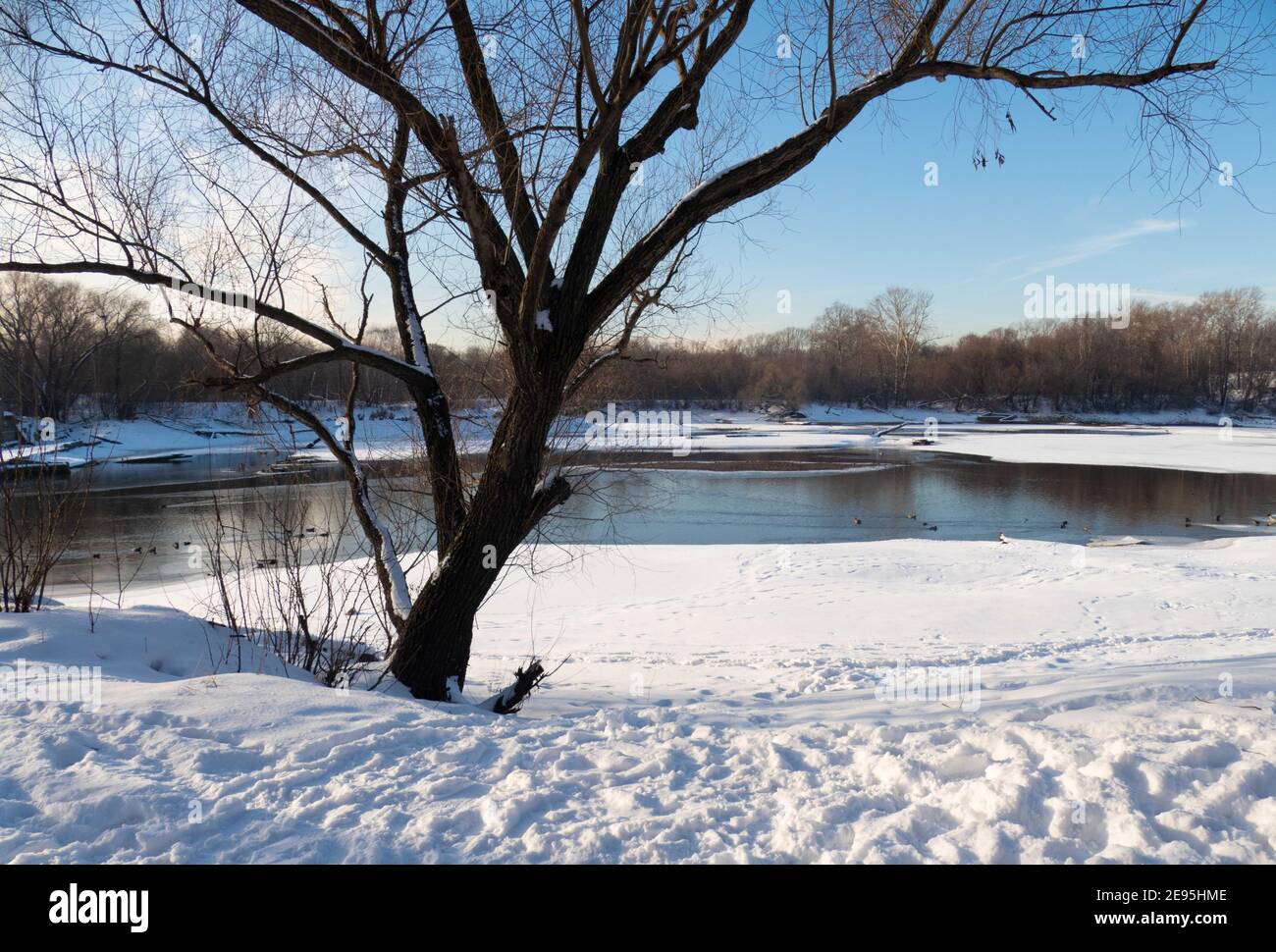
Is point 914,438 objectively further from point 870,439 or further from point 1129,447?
point 1129,447

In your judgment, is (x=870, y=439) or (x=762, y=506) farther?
(x=870, y=439)

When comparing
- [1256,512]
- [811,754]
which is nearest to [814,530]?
[1256,512]

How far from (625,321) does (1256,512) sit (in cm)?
2052

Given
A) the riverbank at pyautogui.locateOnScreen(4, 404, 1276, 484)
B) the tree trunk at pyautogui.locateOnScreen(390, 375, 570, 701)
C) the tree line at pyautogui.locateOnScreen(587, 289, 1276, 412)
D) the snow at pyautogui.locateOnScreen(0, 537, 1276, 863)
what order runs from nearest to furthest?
1. the snow at pyautogui.locateOnScreen(0, 537, 1276, 863)
2. the tree trunk at pyautogui.locateOnScreen(390, 375, 570, 701)
3. the riverbank at pyautogui.locateOnScreen(4, 404, 1276, 484)
4. the tree line at pyautogui.locateOnScreen(587, 289, 1276, 412)

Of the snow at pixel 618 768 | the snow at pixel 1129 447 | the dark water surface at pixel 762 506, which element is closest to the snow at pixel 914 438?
the snow at pixel 1129 447

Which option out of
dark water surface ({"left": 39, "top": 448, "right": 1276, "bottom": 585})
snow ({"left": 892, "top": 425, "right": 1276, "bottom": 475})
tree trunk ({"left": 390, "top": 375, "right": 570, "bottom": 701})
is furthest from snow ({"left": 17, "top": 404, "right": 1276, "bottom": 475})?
tree trunk ({"left": 390, "top": 375, "right": 570, "bottom": 701})

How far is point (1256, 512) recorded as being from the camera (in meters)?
20.2

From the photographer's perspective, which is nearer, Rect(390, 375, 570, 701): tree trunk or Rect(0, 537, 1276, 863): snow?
Rect(0, 537, 1276, 863): snow

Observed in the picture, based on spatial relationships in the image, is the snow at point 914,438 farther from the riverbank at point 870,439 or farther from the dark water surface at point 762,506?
the dark water surface at point 762,506

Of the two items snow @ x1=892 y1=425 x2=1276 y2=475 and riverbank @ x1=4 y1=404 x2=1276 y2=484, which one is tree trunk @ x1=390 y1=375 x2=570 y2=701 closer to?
A: riverbank @ x1=4 y1=404 x2=1276 y2=484

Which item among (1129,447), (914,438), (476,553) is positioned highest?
(914,438)

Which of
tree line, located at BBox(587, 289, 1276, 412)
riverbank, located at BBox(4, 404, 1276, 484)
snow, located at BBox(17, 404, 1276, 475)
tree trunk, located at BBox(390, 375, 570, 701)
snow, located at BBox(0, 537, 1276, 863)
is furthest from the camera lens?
tree line, located at BBox(587, 289, 1276, 412)

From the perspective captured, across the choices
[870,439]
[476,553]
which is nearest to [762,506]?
[476,553]
